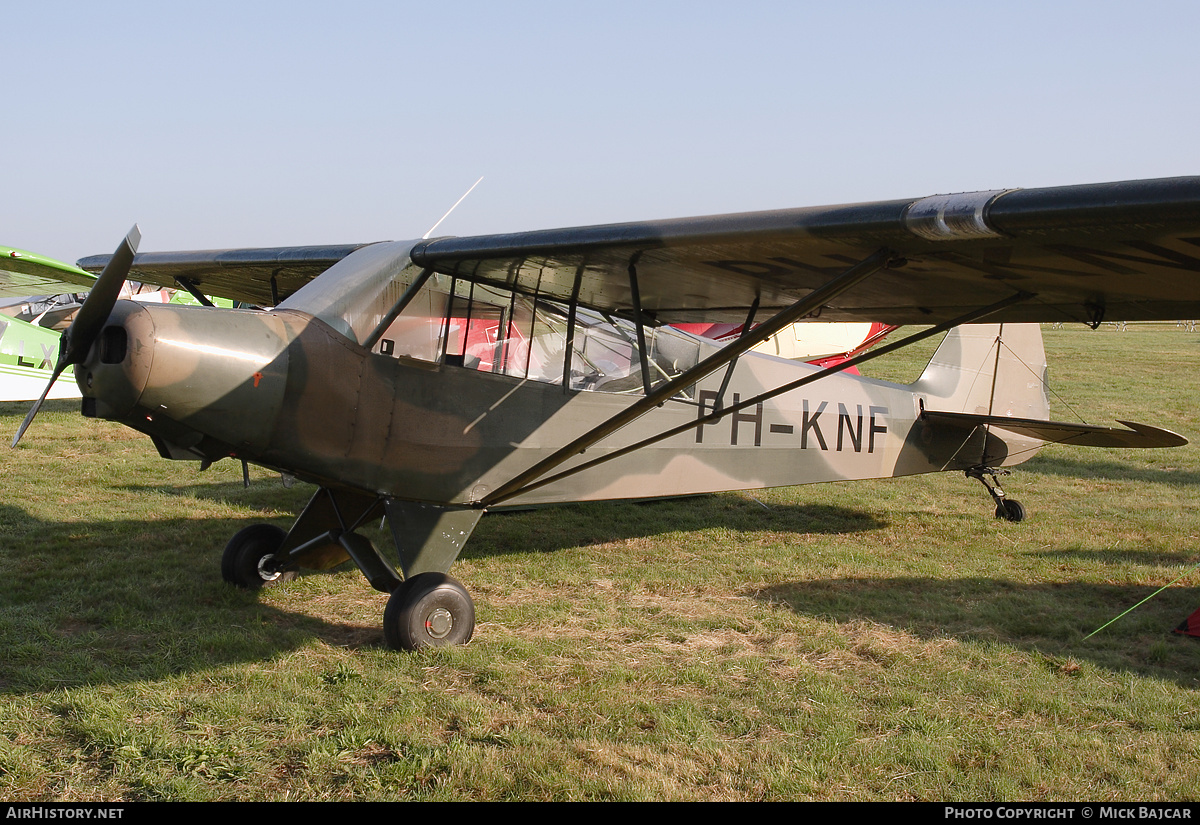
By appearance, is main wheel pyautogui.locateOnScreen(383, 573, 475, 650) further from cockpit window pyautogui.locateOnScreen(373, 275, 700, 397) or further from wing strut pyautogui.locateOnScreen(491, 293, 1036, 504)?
cockpit window pyautogui.locateOnScreen(373, 275, 700, 397)

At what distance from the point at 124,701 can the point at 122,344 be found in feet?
5.27

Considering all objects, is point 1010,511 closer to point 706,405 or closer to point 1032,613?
point 1032,613

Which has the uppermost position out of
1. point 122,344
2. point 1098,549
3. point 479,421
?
point 122,344

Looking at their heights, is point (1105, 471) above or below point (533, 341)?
below

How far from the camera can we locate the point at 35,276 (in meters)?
14.2

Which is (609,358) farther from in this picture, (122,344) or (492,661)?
(122,344)

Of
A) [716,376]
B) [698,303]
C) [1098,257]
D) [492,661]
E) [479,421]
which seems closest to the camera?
[1098,257]

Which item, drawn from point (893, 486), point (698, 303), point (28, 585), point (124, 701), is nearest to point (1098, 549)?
point (893, 486)

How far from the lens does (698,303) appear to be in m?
5.92

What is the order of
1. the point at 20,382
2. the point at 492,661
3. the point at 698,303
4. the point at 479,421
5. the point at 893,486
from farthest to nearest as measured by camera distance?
the point at 20,382, the point at 893,486, the point at 698,303, the point at 479,421, the point at 492,661

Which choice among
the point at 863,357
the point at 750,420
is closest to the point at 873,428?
the point at 750,420

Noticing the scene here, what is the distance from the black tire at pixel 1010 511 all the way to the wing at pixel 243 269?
642 cm

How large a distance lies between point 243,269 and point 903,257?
5.66 m

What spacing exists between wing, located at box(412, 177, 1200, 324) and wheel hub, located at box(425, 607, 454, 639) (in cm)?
196
